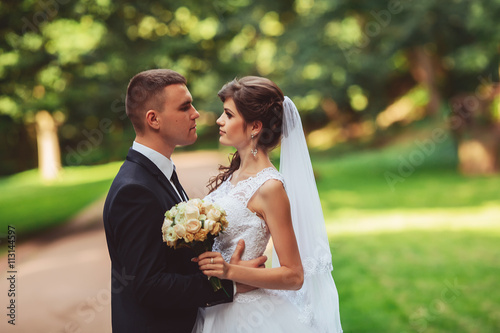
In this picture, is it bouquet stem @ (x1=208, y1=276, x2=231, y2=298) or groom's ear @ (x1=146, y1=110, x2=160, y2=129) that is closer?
bouquet stem @ (x1=208, y1=276, x2=231, y2=298)

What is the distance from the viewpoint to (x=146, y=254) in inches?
92.4

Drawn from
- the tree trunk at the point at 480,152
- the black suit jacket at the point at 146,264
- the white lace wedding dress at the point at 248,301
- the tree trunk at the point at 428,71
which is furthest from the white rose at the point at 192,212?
the tree trunk at the point at 428,71

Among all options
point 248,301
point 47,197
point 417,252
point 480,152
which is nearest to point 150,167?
point 248,301

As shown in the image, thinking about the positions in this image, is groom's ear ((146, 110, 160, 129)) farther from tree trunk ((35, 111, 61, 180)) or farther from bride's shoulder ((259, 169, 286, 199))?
tree trunk ((35, 111, 61, 180))

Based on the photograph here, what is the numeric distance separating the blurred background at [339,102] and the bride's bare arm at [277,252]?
337 cm

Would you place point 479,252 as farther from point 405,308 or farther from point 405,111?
point 405,111

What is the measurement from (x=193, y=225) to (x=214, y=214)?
150mm

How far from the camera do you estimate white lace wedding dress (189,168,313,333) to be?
273cm

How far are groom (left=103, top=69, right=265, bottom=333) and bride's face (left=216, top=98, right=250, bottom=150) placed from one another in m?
0.19

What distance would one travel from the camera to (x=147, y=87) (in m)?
2.62

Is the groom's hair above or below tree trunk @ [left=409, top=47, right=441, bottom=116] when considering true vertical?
below

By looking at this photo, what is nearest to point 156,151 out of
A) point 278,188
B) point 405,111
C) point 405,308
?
point 278,188

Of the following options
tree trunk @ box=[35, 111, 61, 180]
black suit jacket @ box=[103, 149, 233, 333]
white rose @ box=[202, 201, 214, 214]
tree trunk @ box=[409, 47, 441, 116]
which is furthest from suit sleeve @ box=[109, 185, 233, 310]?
tree trunk @ box=[409, 47, 441, 116]

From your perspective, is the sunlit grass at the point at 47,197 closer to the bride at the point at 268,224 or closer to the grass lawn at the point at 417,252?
the grass lawn at the point at 417,252
